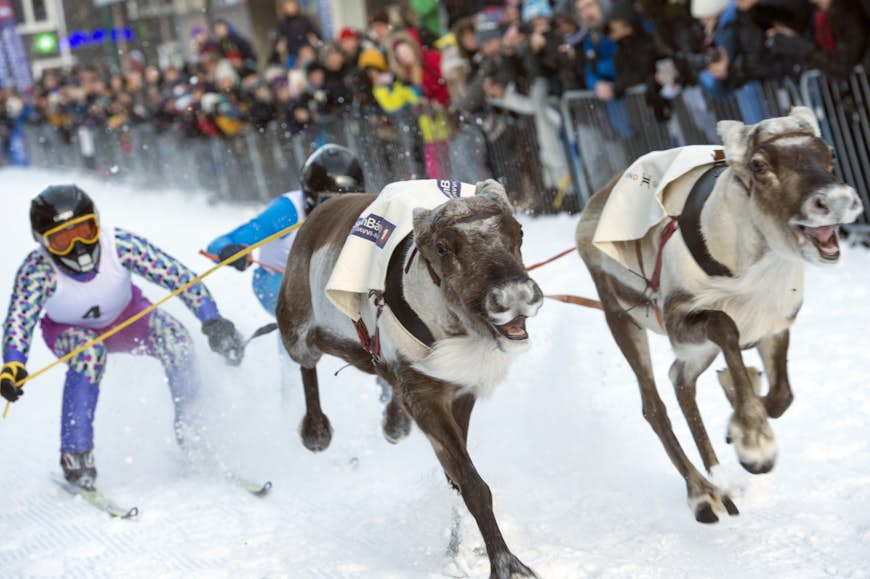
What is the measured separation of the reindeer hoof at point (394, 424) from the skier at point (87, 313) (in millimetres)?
1198

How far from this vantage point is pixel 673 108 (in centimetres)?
852

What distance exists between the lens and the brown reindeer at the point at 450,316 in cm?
380

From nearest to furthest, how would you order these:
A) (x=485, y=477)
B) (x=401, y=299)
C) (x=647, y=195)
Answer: (x=401, y=299)
(x=647, y=195)
(x=485, y=477)

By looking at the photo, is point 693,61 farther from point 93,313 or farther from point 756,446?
point 756,446

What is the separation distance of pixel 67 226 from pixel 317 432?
5.57ft

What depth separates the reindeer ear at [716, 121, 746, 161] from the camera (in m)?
4.09

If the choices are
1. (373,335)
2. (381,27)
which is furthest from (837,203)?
(381,27)

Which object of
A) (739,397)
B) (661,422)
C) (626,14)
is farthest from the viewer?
(626,14)

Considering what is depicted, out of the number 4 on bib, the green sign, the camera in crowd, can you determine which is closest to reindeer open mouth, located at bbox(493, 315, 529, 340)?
the number 4 on bib

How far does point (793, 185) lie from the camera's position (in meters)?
3.88

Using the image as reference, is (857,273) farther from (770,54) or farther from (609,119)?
(609,119)

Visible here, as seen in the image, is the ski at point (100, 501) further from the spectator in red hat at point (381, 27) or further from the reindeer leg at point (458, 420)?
the spectator in red hat at point (381, 27)

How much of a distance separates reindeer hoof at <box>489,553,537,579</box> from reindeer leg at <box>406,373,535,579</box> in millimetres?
20

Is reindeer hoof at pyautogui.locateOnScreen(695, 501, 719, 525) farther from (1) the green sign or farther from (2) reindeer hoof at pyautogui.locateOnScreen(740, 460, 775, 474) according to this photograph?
(1) the green sign
